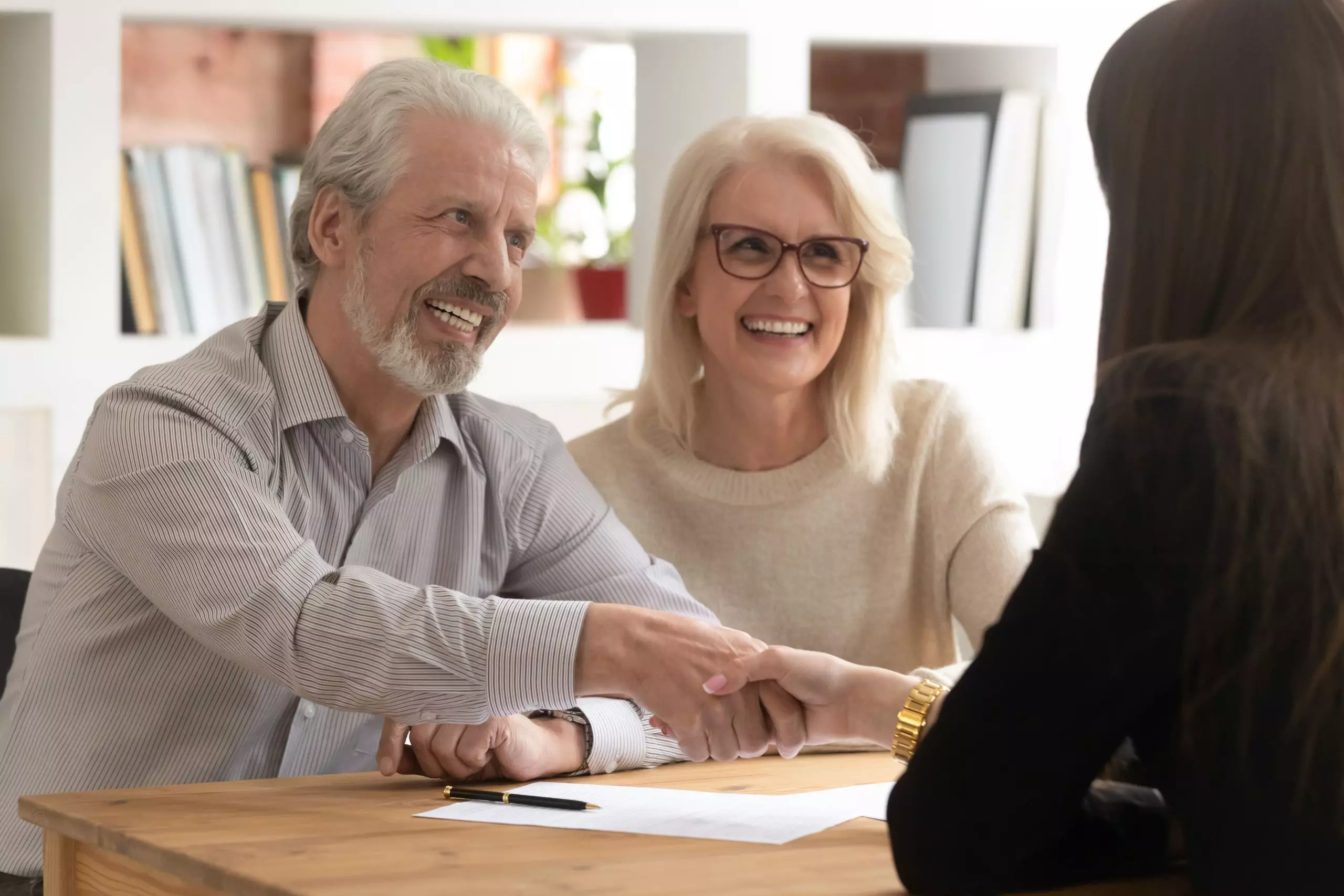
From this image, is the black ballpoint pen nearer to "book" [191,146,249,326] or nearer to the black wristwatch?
the black wristwatch

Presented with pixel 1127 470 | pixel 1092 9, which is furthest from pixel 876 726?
pixel 1092 9

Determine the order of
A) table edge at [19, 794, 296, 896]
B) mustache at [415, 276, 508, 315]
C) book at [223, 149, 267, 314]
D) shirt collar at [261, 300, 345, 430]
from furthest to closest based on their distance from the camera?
book at [223, 149, 267, 314] < mustache at [415, 276, 508, 315] < shirt collar at [261, 300, 345, 430] < table edge at [19, 794, 296, 896]

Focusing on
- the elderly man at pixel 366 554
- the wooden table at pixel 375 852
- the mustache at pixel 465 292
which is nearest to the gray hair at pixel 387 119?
the elderly man at pixel 366 554

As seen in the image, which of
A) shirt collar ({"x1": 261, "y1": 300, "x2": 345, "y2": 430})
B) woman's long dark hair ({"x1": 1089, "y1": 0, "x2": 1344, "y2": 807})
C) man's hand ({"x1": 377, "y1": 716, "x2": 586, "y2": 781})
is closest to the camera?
woman's long dark hair ({"x1": 1089, "y1": 0, "x2": 1344, "y2": 807})

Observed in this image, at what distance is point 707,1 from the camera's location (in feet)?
10.3

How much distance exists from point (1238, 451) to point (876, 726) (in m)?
0.66

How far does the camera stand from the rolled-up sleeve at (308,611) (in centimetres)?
157

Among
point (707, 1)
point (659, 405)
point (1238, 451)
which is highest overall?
point (707, 1)

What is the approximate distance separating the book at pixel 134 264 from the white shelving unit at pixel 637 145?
11 cm

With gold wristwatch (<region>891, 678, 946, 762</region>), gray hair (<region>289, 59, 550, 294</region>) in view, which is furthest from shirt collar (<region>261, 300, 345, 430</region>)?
gold wristwatch (<region>891, 678, 946, 762</region>)

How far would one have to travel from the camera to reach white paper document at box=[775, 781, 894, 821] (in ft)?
5.03

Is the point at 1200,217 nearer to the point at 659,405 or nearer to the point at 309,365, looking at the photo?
the point at 309,365

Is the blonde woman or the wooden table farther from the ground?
the blonde woman

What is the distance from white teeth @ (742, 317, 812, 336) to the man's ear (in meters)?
0.62
